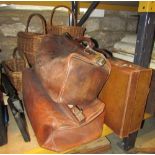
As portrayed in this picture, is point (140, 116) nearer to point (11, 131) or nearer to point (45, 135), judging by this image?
point (45, 135)


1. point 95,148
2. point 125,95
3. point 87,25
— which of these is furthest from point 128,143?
point 87,25

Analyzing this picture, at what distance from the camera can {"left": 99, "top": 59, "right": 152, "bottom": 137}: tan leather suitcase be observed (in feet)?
1.97

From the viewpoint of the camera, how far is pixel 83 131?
0.60 meters

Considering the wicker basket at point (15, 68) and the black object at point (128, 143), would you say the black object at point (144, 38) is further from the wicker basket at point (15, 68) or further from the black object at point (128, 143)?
the wicker basket at point (15, 68)

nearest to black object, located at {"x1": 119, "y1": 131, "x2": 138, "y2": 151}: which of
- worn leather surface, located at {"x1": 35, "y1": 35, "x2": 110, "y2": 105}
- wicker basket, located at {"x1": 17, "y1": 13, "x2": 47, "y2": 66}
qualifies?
worn leather surface, located at {"x1": 35, "y1": 35, "x2": 110, "y2": 105}

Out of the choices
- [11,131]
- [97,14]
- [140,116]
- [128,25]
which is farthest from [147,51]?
[128,25]

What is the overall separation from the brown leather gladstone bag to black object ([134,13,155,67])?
7.5 inches

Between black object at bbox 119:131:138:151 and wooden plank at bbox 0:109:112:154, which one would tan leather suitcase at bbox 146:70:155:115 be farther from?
wooden plank at bbox 0:109:112:154

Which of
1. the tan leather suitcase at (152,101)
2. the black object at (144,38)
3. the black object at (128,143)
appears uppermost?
the black object at (144,38)

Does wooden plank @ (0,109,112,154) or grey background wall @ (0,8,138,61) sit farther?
grey background wall @ (0,8,138,61)

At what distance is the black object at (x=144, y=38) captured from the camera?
663 millimetres

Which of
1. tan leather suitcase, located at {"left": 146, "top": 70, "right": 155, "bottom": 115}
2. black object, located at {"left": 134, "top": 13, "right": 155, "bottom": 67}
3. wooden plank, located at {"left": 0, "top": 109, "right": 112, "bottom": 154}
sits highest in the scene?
black object, located at {"left": 134, "top": 13, "right": 155, "bottom": 67}

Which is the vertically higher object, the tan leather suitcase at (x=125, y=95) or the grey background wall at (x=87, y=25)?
the grey background wall at (x=87, y=25)

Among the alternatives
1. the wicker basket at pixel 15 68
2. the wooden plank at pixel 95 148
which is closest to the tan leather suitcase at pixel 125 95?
the wooden plank at pixel 95 148
